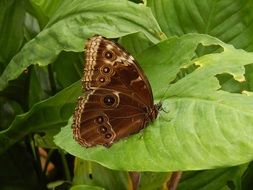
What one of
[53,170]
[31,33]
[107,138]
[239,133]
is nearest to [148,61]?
[107,138]

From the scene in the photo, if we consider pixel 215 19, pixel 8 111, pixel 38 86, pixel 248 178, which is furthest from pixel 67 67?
pixel 248 178

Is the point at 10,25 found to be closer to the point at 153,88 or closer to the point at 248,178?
the point at 153,88

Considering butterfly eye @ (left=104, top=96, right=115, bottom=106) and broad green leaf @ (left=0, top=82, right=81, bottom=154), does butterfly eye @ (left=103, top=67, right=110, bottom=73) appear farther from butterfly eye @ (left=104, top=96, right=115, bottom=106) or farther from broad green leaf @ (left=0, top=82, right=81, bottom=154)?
broad green leaf @ (left=0, top=82, right=81, bottom=154)

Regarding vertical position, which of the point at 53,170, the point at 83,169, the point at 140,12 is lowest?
the point at 53,170

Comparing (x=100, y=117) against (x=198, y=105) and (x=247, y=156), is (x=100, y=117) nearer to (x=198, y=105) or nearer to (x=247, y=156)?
(x=198, y=105)

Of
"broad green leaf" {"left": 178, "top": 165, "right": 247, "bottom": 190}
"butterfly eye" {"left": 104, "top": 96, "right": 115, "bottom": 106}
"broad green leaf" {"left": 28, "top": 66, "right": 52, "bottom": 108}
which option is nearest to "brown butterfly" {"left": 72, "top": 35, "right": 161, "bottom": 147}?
"butterfly eye" {"left": 104, "top": 96, "right": 115, "bottom": 106}

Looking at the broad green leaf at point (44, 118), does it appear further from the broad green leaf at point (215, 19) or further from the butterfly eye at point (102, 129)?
the broad green leaf at point (215, 19)

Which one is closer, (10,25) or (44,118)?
(44,118)
